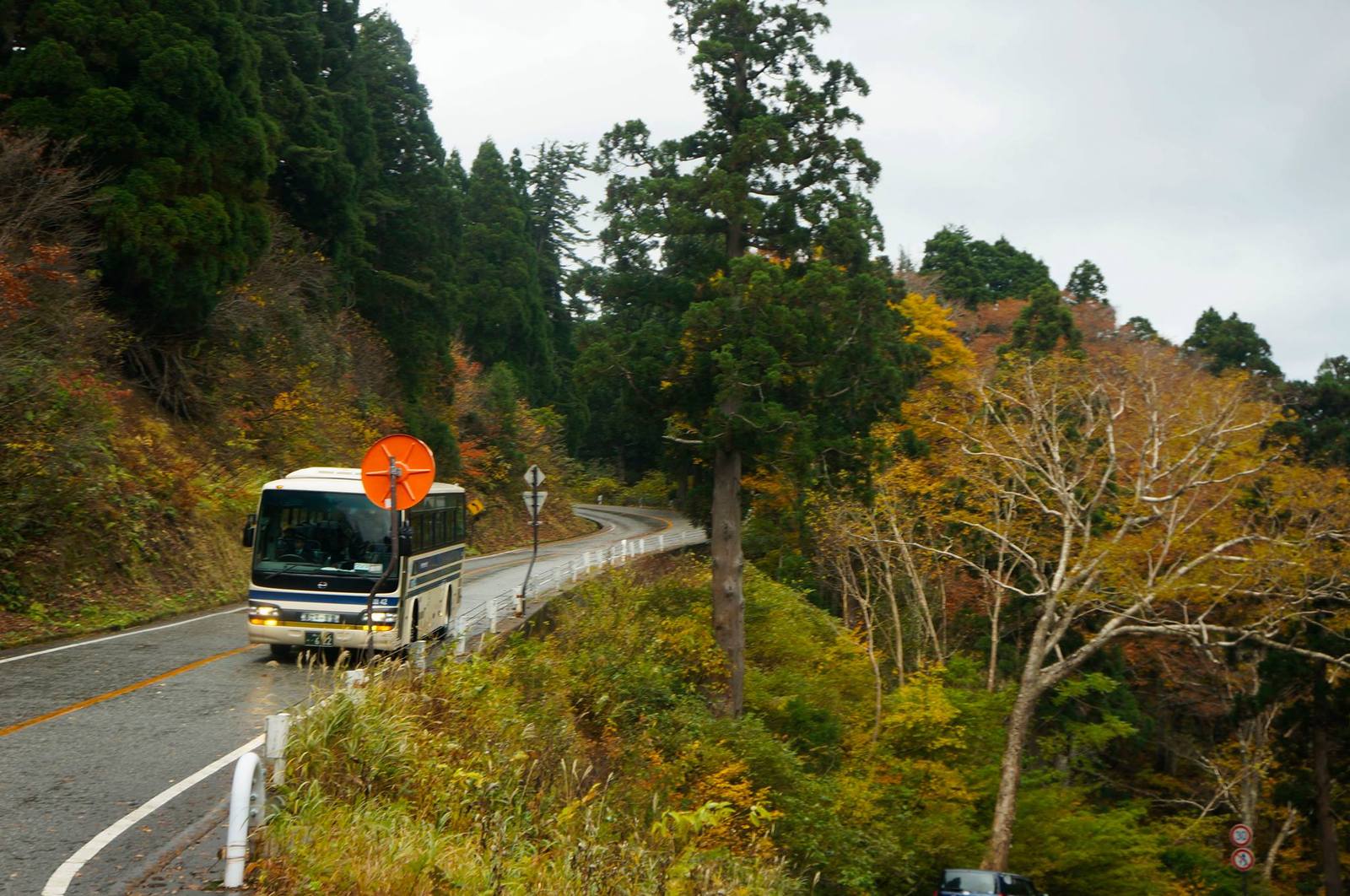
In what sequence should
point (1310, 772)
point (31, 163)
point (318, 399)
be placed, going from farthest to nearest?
point (318, 399) < point (1310, 772) < point (31, 163)

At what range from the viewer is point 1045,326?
4584cm

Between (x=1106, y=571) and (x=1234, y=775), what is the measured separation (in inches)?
718

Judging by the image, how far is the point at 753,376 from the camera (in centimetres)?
2391

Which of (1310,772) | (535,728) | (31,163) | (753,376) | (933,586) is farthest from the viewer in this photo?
(933,586)

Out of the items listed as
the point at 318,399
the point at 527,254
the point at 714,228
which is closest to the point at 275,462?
the point at 318,399

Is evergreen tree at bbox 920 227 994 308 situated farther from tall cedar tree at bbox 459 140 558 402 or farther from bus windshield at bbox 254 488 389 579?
bus windshield at bbox 254 488 389 579

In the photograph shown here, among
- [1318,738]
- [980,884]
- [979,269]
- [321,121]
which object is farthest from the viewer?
[979,269]

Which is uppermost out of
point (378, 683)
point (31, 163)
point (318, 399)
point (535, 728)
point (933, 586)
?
point (31, 163)

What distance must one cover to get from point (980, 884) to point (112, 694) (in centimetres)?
1286

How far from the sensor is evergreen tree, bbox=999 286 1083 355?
45562mm

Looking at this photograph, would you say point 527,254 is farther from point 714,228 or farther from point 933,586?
point 714,228

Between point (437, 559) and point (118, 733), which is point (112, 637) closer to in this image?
point (437, 559)

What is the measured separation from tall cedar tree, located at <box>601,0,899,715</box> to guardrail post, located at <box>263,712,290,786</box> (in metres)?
16.7

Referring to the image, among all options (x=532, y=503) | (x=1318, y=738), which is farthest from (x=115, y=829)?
(x=1318, y=738)
